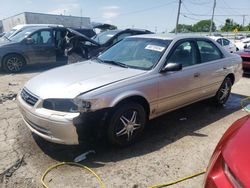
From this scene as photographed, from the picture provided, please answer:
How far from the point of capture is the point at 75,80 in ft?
11.3

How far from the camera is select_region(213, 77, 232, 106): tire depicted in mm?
5328

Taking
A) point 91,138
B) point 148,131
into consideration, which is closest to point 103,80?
point 91,138

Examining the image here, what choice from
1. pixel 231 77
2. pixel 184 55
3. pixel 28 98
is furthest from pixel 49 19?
pixel 28 98

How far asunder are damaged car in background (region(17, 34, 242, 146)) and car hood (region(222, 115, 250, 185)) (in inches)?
66.1

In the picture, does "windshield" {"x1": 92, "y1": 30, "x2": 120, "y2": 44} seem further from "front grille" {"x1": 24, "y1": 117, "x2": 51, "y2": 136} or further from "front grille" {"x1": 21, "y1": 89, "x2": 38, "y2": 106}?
"front grille" {"x1": 24, "y1": 117, "x2": 51, "y2": 136}

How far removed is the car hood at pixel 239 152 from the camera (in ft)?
4.99

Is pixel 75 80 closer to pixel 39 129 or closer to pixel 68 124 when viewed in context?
pixel 68 124

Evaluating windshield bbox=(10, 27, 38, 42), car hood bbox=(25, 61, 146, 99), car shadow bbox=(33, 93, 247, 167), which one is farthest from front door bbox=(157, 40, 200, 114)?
windshield bbox=(10, 27, 38, 42)

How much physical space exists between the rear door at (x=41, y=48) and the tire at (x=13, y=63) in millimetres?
316

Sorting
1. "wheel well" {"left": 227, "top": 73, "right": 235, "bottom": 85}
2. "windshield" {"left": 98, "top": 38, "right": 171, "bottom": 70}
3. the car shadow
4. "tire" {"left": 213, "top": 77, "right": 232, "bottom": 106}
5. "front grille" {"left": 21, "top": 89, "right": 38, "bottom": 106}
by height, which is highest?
"windshield" {"left": 98, "top": 38, "right": 171, "bottom": 70}

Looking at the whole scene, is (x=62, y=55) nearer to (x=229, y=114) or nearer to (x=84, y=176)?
(x=229, y=114)

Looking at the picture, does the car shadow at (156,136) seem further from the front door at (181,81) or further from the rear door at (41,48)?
the rear door at (41,48)

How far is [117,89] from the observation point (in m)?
3.29

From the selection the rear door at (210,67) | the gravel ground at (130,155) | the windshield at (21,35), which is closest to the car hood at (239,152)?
the gravel ground at (130,155)
